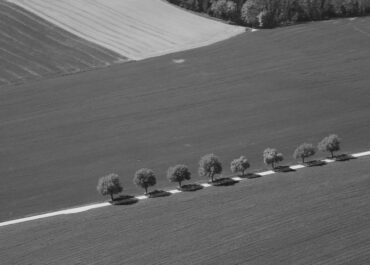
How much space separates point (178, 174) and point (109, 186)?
5383 mm

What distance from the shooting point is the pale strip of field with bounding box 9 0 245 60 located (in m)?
92.9

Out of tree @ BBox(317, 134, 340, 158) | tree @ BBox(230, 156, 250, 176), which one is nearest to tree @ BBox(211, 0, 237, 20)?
tree @ BBox(317, 134, 340, 158)

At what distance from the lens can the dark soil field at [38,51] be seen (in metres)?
82.8

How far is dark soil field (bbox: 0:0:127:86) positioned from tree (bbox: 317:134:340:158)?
37.4m

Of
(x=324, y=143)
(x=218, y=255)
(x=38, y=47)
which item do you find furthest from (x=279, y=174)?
(x=38, y=47)

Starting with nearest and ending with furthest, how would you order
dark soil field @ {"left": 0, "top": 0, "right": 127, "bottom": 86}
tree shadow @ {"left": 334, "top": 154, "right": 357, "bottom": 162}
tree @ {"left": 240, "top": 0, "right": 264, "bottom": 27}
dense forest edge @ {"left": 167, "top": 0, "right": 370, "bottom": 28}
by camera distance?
tree shadow @ {"left": 334, "top": 154, "right": 357, "bottom": 162} → dark soil field @ {"left": 0, "top": 0, "right": 127, "bottom": 86} → dense forest edge @ {"left": 167, "top": 0, "right": 370, "bottom": 28} → tree @ {"left": 240, "top": 0, "right": 264, "bottom": 27}

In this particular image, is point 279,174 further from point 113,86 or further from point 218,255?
point 113,86

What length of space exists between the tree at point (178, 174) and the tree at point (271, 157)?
672 centimetres

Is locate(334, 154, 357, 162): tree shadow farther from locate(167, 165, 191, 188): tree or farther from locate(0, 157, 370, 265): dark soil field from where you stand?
locate(167, 165, 191, 188): tree

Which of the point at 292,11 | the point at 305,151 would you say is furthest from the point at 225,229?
the point at 292,11

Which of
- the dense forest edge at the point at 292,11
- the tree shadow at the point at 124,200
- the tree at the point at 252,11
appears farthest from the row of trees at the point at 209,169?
the tree at the point at 252,11

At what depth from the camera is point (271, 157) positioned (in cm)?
5406

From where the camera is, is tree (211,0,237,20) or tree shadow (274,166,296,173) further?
tree (211,0,237,20)

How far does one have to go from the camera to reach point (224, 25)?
10044cm
